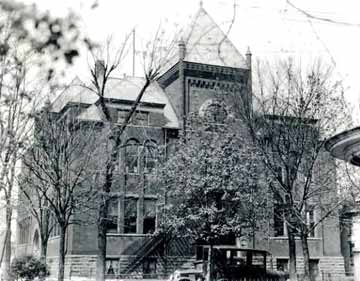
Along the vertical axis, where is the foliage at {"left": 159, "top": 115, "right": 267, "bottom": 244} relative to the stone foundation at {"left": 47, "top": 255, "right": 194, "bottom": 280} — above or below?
above

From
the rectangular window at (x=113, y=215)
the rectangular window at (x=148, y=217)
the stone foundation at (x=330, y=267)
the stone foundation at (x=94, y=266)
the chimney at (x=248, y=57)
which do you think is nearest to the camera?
the stone foundation at (x=94, y=266)

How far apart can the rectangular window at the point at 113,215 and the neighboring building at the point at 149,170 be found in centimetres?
7

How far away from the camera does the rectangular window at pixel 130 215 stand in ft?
127

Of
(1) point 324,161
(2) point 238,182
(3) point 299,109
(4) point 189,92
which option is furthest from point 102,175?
(4) point 189,92

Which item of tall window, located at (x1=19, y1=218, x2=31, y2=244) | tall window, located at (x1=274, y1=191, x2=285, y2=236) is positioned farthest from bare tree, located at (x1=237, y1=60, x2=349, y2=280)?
tall window, located at (x1=19, y1=218, x2=31, y2=244)

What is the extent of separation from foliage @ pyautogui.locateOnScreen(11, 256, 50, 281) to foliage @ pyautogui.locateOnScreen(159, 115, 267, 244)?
7.40 m

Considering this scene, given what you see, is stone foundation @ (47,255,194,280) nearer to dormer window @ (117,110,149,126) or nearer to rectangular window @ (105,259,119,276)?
rectangular window @ (105,259,119,276)

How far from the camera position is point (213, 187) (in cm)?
3080

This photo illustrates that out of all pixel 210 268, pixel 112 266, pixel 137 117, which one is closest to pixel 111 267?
pixel 112 266

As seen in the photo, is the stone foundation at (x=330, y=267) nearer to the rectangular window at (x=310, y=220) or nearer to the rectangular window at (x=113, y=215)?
the rectangular window at (x=310, y=220)

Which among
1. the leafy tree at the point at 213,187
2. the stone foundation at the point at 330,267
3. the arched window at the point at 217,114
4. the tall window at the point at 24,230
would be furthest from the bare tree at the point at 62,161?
the tall window at the point at 24,230

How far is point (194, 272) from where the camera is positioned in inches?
1094

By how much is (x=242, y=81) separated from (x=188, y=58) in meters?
8.29

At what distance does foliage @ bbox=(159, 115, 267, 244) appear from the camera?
101ft
